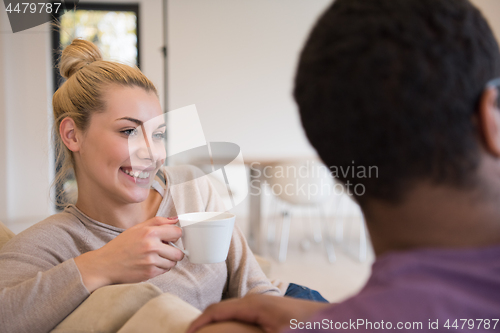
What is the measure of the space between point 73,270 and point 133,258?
0.38 feet

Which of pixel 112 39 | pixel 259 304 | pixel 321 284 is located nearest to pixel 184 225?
pixel 259 304

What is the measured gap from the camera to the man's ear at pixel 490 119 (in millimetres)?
348

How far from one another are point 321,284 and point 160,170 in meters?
1.84

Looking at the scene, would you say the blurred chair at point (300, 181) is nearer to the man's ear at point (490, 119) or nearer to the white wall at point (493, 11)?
the white wall at point (493, 11)

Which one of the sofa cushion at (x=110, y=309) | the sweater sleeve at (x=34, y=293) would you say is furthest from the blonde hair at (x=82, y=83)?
the sofa cushion at (x=110, y=309)

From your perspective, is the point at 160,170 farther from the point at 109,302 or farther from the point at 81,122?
the point at 109,302

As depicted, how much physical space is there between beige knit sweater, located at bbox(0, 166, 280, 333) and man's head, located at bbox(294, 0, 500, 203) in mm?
579

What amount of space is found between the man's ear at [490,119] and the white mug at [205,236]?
473 mm

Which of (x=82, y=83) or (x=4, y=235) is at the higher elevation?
(x=82, y=83)

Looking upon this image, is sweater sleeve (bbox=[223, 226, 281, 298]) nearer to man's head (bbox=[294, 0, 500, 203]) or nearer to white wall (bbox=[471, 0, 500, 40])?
man's head (bbox=[294, 0, 500, 203])

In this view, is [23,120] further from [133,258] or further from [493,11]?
[493,11]

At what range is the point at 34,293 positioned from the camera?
0.71m

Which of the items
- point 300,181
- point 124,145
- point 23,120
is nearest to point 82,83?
point 124,145

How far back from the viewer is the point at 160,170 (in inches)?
44.8
